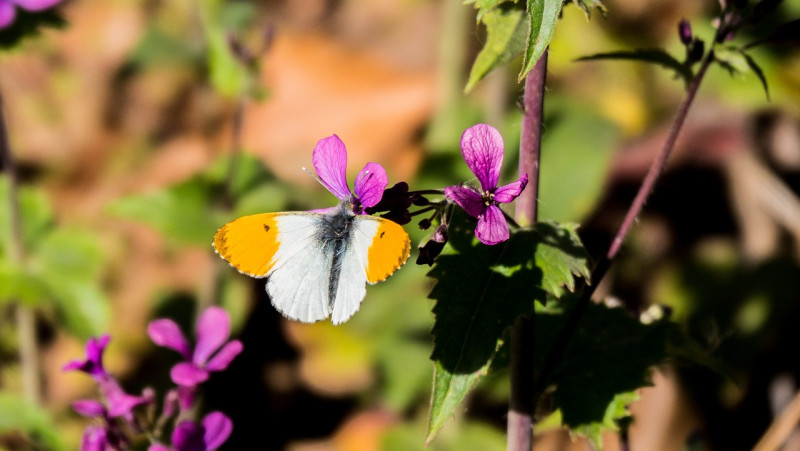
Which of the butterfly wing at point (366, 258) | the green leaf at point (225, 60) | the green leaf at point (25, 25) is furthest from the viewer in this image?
the green leaf at point (225, 60)

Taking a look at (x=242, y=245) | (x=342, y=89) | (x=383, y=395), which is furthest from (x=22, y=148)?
(x=242, y=245)

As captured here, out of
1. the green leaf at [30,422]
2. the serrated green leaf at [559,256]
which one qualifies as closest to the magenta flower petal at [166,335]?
the serrated green leaf at [559,256]

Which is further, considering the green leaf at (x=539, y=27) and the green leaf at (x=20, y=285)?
the green leaf at (x=20, y=285)

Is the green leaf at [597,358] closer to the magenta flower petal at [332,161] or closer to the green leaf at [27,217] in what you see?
the magenta flower petal at [332,161]

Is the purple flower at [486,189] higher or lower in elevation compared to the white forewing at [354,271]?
higher

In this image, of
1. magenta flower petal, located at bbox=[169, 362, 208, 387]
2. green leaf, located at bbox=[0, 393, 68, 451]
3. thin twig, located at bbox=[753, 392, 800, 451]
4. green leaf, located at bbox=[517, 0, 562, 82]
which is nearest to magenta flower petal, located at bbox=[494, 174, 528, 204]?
green leaf, located at bbox=[517, 0, 562, 82]

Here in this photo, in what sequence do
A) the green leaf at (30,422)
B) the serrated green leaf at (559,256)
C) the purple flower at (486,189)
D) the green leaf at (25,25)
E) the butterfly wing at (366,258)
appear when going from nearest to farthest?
the butterfly wing at (366,258), the purple flower at (486,189), the serrated green leaf at (559,256), the green leaf at (30,422), the green leaf at (25,25)
